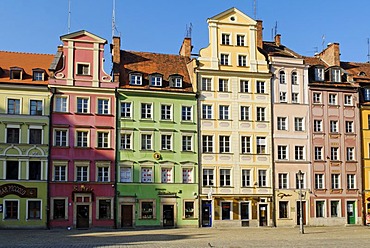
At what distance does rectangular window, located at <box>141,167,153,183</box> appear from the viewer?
179 feet

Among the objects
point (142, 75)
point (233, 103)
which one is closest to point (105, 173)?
point (142, 75)

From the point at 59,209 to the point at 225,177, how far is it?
52.1 ft

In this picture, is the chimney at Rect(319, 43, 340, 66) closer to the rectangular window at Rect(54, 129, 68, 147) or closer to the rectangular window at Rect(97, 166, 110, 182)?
the rectangular window at Rect(97, 166, 110, 182)

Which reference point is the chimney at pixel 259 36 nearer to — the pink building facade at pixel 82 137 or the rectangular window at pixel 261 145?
the rectangular window at pixel 261 145

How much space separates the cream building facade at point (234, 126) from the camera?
56.2 metres

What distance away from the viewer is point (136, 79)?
55.9 m

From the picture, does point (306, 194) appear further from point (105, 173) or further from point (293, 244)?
point (293, 244)

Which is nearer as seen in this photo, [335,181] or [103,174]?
[103,174]

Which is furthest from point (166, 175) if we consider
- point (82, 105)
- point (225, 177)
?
point (82, 105)

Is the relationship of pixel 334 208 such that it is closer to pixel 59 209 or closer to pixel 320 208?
pixel 320 208

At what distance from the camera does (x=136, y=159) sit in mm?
54281

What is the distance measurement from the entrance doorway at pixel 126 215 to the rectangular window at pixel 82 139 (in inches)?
260

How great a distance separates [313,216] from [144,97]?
20.3 meters

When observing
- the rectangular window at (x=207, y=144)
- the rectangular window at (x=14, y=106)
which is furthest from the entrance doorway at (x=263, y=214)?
the rectangular window at (x=14, y=106)
